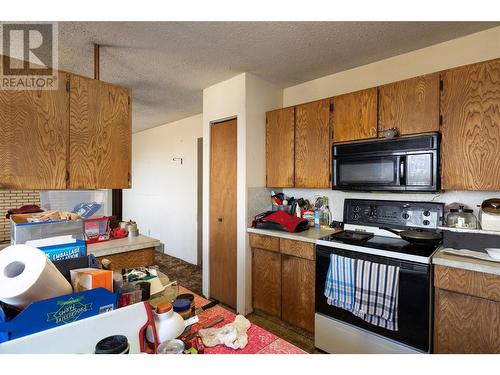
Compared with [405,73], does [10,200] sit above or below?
below

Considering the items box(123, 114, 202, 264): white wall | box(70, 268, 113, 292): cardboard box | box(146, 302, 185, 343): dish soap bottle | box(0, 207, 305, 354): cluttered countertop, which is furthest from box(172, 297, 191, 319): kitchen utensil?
box(123, 114, 202, 264): white wall

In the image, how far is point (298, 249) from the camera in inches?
85.1

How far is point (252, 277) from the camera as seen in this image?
2.58 m

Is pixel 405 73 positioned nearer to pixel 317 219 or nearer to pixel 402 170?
pixel 402 170

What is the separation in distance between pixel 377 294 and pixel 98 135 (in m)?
2.28

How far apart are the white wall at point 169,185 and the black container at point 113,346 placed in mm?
3429

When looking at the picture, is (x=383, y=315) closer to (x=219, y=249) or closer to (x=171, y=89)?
(x=219, y=249)

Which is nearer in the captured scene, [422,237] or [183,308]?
[183,308]

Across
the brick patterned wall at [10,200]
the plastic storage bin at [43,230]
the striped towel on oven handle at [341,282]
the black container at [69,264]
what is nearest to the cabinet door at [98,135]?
the plastic storage bin at [43,230]

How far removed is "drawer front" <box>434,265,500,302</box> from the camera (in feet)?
4.33

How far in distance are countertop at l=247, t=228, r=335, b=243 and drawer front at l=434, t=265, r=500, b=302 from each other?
0.83 m

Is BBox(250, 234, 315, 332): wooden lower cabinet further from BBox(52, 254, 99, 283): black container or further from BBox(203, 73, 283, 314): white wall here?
BBox(52, 254, 99, 283): black container

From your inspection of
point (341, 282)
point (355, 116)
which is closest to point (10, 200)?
point (341, 282)
